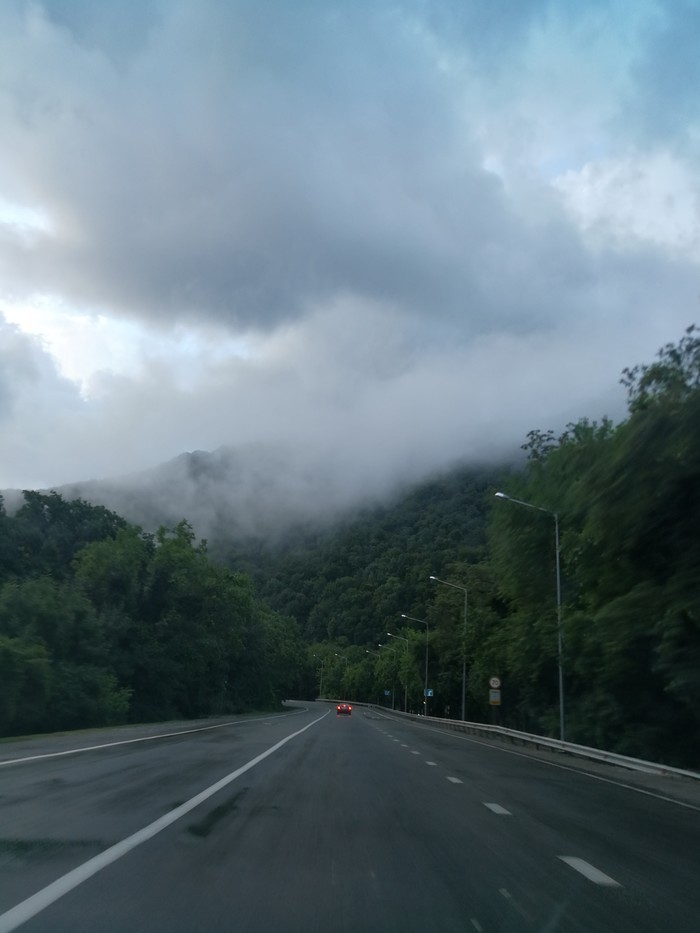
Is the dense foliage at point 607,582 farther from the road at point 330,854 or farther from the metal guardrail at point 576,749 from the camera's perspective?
the road at point 330,854

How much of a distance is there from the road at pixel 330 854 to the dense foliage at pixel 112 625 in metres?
28.6

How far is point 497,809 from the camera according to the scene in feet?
46.1

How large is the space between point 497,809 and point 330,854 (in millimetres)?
5152

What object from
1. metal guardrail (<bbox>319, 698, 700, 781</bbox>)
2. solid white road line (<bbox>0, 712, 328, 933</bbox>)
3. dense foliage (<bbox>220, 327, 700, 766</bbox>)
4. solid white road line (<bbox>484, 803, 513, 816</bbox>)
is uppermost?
dense foliage (<bbox>220, 327, 700, 766</bbox>)

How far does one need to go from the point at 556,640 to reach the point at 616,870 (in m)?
29.4


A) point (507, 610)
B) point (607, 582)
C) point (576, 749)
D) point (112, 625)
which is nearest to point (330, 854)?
point (607, 582)

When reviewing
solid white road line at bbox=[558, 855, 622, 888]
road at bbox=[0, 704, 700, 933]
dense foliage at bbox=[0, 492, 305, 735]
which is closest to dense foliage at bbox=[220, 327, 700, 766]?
road at bbox=[0, 704, 700, 933]

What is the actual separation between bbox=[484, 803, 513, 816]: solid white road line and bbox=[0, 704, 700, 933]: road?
0.12 ft

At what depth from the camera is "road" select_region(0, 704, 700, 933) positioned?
7105mm

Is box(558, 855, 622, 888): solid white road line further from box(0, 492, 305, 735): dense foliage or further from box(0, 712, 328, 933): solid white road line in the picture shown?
box(0, 492, 305, 735): dense foliage

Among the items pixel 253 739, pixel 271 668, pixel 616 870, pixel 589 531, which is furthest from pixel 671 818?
pixel 271 668

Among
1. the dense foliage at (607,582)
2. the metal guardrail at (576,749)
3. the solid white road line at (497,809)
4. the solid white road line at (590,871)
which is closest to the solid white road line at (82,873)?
the solid white road line at (497,809)

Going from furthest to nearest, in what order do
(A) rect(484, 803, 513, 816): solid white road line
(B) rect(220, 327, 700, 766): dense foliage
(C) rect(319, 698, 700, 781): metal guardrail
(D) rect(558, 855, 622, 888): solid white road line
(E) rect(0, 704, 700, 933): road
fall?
(C) rect(319, 698, 700, 781): metal guardrail, (B) rect(220, 327, 700, 766): dense foliage, (A) rect(484, 803, 513, 816): solid white road line, (D) rect(558, 855, 622, 888): solid white road line, (E) rect(0, 704, 700, 933): road

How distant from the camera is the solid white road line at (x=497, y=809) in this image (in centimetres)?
1356
